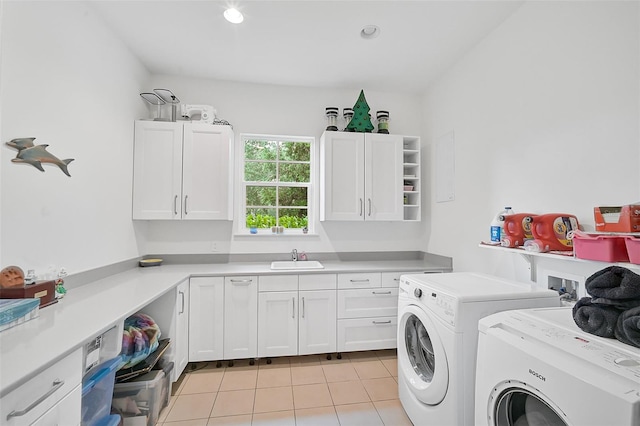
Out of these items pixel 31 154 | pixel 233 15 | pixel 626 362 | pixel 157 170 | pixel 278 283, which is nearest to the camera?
pixel 626 362

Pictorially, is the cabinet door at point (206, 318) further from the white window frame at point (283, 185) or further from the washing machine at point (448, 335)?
the washing machine at point (448, 335)

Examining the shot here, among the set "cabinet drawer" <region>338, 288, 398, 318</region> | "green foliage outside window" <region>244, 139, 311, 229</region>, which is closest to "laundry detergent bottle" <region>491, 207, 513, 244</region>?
"cabinet drawer" <region>338, 288, 398, 318</region>

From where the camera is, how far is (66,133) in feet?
5.74

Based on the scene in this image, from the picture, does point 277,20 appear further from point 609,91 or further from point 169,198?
point 609,91

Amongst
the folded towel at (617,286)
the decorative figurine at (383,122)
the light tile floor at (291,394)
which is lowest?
the light tile floor at (291,394)

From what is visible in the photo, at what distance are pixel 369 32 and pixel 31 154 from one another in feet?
7.75

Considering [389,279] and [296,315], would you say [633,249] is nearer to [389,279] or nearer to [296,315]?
[389,279]

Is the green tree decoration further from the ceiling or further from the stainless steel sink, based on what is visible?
the stainless steel sink

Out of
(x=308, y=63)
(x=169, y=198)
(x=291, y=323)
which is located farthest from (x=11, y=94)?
(x=291, y=323)

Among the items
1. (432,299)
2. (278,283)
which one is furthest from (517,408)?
(278,283)

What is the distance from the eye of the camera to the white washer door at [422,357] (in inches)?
58.4

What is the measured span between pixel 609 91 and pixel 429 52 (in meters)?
1.43

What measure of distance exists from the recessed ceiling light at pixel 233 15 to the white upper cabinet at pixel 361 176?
1219 millimetres

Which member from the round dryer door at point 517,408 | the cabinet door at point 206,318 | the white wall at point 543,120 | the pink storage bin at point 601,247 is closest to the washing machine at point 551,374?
the round dryer door at point 517,408
